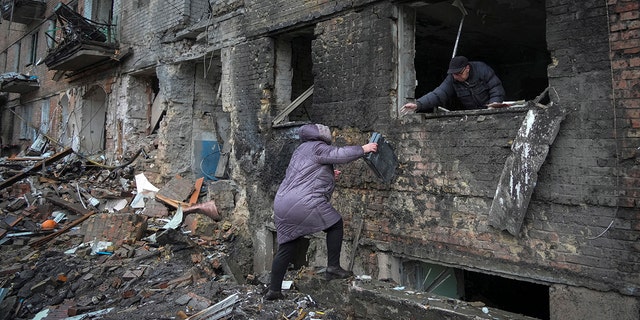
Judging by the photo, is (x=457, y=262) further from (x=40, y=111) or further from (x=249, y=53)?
(x=40, y=111)

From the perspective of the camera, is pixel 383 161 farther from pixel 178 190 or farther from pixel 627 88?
pixel 178 190

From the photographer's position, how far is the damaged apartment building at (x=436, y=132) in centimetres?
341

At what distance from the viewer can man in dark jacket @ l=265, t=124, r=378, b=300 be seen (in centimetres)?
368

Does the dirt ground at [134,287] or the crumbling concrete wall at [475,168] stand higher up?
the crumbling concrete wall at [475,168]

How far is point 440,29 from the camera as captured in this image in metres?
6.19

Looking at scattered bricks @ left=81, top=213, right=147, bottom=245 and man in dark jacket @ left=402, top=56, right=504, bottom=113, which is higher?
man in dark jacket @ left=402, top=56, right=504, bottom=113

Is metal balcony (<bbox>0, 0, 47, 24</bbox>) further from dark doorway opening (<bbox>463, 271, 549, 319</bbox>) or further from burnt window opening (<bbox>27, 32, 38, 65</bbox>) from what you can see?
dark doorway opening (<bbox>463, 271, 549, 319</bbox>)

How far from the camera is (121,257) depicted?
5.93 metres

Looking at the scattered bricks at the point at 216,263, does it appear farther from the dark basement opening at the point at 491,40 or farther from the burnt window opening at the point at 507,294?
the dark basement opening at the point at 491,40

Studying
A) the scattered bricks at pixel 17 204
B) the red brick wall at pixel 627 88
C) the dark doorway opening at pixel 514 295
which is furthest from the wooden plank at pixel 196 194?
the red brick wall at pixel 627 88

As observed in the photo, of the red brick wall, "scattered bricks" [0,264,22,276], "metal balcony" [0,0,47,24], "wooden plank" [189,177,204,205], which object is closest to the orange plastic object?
"scattered bricks" [0,264,22,276]

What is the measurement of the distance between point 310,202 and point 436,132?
1629 millimetres

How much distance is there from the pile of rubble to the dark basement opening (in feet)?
12.6

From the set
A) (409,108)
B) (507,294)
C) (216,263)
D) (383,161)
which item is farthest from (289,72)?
(507,294)
